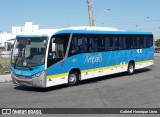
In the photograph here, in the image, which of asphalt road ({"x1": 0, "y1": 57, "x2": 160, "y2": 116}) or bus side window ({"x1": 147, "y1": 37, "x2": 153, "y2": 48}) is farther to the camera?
bus side window ({"x1": 147, "y1": 37, "x2": 153, "y2": 48})

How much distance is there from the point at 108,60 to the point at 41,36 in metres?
5.61

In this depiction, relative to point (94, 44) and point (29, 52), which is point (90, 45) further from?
point (29, 52)

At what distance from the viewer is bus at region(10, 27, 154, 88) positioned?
14453 mm

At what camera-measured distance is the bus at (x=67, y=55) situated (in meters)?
14.5

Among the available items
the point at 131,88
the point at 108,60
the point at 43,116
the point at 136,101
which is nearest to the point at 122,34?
the point at 108,60

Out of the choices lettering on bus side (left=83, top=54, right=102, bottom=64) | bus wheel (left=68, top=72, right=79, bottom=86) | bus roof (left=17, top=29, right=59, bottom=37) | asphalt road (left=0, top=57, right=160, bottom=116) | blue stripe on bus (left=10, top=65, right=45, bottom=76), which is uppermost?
bus roof (left=17, top=29, right=59, bottom=37)

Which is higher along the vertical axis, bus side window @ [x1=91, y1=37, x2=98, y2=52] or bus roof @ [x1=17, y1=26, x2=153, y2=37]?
bus roof @ [x1=17, y1=26, x2=153, y2=37]

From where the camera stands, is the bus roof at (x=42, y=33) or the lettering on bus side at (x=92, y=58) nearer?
the bus roof at (x=42, y=33)

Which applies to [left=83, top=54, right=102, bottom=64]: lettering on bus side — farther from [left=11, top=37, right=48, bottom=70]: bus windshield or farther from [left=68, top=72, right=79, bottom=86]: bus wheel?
[left=11, top=37, right=48, bottom=70]: bus windshield

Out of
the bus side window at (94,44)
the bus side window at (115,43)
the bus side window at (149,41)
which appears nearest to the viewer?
the bus side window at (94,44)

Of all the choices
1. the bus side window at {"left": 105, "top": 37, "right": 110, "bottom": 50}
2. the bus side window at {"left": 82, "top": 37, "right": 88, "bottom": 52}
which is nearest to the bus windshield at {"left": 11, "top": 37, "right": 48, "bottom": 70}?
the bus side window at {"left": 82, "top": 37, "right": 88, "bottom": 52}

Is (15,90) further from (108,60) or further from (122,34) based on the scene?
(122,34)

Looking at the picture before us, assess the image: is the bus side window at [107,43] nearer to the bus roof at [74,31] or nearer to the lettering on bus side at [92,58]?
the bus roof at [74,31]

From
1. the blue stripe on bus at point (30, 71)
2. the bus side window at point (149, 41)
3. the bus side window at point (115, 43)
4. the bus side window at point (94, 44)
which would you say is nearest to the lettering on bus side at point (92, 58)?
the bus side window at point (94, 44)
